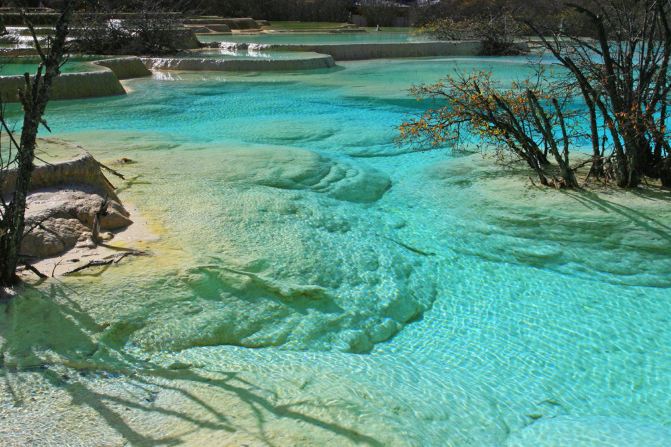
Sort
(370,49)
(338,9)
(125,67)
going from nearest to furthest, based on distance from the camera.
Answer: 1. (125,67)
2. (370,49)
3. (338,9)

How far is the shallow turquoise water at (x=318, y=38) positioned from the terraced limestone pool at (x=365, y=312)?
14.2 metres

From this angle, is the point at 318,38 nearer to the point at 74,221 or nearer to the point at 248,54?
the point at 248,54

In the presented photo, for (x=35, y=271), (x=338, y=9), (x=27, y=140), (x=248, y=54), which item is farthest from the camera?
(x=338, y=9)

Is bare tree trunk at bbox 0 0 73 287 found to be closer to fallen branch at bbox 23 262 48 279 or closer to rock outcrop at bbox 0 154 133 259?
fallen branch at bbox 23 262 48 279

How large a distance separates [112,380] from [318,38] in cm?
1963

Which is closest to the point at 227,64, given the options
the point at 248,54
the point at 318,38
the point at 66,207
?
the point at 248,54

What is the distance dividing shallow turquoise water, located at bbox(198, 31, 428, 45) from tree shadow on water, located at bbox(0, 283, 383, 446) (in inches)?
664

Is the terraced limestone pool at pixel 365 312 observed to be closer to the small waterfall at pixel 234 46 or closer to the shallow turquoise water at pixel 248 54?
the shallow turquoise water at pixel 248 54

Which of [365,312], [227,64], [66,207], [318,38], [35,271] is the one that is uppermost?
[318,38]

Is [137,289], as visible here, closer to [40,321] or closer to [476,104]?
[40,321]

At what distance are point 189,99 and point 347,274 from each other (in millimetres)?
7533

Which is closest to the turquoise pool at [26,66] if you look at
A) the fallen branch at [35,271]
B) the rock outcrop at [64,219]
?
the rock outcrop at [64,219]

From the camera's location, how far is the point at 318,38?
21000mm

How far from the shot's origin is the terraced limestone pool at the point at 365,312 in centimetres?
248
